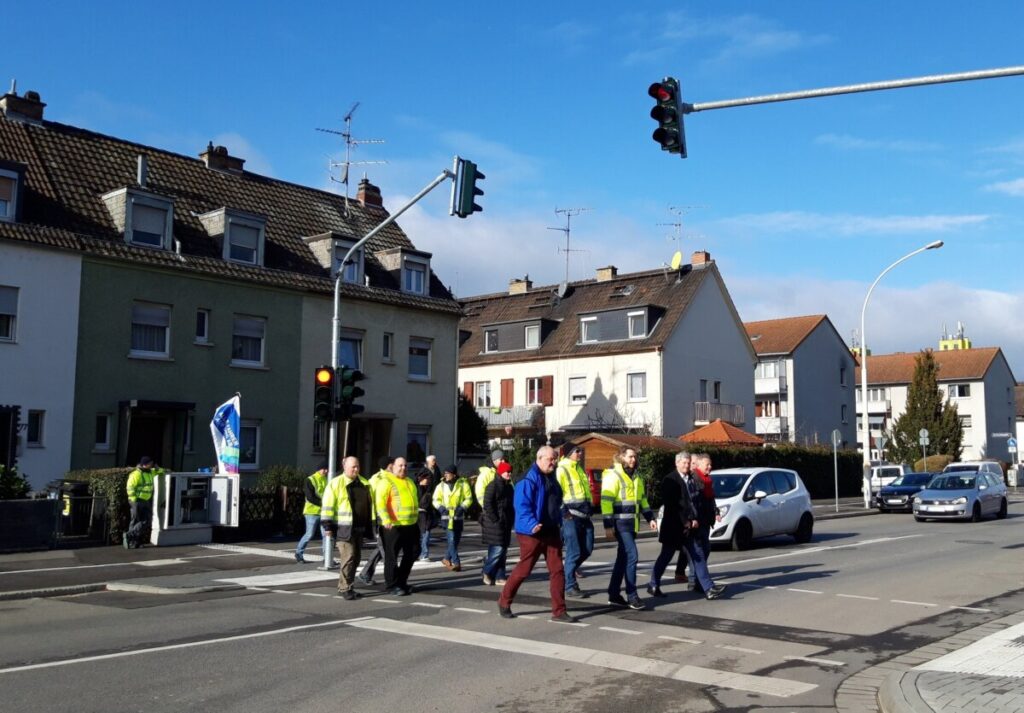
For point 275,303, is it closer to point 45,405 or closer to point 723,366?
point 45,405

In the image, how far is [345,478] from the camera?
12.5 meters

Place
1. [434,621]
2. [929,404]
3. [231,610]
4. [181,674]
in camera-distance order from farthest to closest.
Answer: [929,404], [231,610], [434,621], [181,674]

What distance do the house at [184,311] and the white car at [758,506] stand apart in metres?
14.2

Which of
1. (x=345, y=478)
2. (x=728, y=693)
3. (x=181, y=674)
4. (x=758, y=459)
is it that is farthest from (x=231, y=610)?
(x=758, y=459)

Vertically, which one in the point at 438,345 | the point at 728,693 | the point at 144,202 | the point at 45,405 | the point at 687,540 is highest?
the point at 144,202

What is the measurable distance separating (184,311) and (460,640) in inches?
762

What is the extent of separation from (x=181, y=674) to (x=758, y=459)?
32.7 metres

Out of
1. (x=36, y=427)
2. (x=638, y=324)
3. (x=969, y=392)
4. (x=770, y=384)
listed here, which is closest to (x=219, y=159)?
(x=36, y=427)

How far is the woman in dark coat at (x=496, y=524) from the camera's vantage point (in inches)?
525

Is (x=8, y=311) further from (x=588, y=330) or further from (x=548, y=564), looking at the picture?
(x=588, y=330)

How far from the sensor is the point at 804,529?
66.6 feet

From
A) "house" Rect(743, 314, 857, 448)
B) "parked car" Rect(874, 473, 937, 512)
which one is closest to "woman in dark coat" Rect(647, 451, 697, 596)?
"parked car" Rect(874, 473, 937, 512)

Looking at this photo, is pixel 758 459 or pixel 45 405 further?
pixel 758 459

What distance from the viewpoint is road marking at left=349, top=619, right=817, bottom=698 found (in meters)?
7.63
